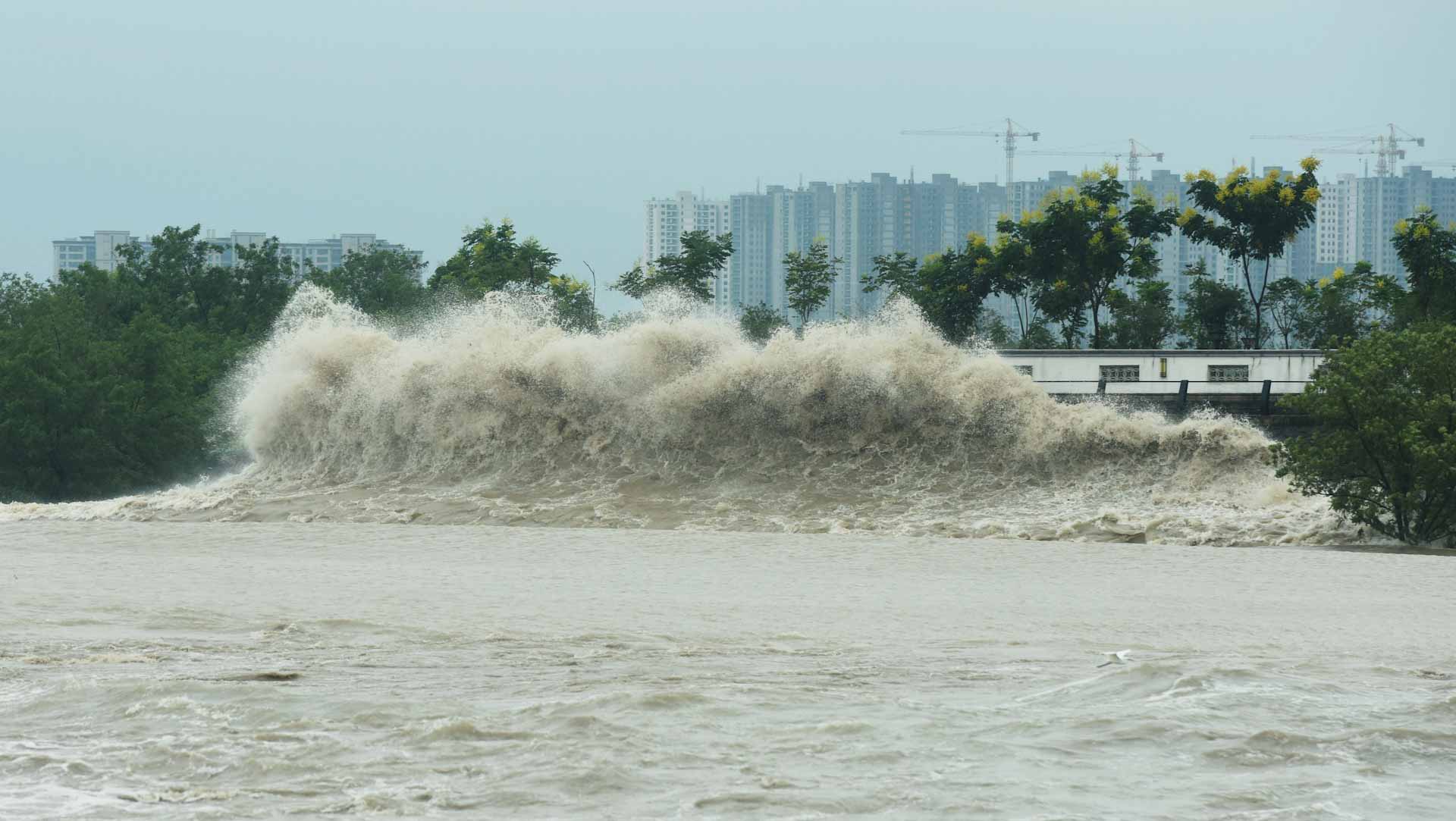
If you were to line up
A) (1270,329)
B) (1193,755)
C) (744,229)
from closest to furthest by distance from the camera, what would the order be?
(1193,755)
(1270,329)
(744,229)

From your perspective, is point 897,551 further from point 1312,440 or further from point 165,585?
point 165,585

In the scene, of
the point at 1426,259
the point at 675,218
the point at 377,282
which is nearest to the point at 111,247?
the point at 675,218

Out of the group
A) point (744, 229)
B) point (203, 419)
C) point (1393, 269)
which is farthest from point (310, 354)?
point (744, 229)

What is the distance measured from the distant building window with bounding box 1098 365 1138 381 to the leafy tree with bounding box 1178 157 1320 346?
1242 centimetres

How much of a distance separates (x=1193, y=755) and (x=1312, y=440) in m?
13.9

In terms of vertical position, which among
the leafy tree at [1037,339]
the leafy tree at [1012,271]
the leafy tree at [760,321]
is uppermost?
the leafy tree at [1012,271]

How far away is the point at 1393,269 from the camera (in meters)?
141

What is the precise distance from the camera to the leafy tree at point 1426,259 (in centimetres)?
4328

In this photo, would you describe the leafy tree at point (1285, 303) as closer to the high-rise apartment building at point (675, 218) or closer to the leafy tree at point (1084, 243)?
the leafy tree at point (1084, 243)

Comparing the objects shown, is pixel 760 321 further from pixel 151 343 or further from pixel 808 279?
pixel 151 343

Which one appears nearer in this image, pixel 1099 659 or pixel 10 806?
pixel 10 806

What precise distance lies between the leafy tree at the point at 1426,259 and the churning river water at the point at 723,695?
97.3 feet

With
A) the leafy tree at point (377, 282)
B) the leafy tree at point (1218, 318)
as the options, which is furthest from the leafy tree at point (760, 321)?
the leafy tree at point (1218, 318)

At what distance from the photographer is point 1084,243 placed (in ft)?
150
